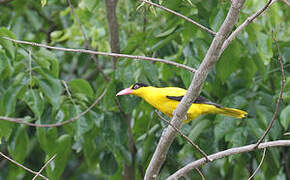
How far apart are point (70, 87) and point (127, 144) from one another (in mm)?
927

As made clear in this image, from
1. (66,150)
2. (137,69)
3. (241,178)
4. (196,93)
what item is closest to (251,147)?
(196,93)

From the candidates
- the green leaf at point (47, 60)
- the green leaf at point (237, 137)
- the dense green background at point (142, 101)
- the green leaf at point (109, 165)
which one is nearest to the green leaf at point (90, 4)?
the dense green background at point (142, 101)

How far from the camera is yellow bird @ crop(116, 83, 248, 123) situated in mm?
3986

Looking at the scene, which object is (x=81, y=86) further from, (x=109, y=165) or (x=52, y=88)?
(x=109, y=165)

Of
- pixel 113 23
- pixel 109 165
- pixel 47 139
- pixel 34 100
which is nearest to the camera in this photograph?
pixel 34 100

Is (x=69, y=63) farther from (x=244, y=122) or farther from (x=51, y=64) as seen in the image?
(x=244, y=122)

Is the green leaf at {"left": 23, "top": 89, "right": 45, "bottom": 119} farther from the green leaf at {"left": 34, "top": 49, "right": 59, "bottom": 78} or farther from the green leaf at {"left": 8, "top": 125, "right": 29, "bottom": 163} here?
the green leaf at {"left": 8, "top": 125, "right": 29, "bottom": 163}

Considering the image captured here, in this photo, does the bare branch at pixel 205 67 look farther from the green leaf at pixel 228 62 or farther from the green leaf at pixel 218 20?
the green leaf at pixel 228 62

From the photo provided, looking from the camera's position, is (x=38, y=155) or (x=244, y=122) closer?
(x=244, y=122)

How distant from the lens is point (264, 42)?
156 inches

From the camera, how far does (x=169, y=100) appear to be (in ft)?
13.4

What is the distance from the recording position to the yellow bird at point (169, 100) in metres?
3.99

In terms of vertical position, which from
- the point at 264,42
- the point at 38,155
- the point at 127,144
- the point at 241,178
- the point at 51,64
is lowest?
the point at 38,155

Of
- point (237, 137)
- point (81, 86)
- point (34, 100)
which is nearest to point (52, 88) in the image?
point (34, 100)
